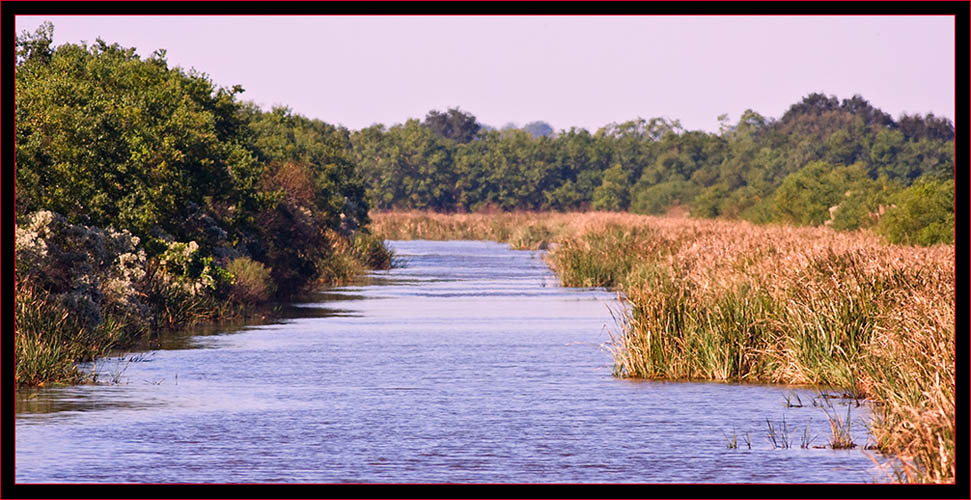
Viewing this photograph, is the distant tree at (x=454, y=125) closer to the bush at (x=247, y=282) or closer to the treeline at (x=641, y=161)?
the treeline at (x=641, y=161)

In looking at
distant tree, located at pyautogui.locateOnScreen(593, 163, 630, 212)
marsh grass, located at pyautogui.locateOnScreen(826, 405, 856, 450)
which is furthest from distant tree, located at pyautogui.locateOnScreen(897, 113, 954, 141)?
marsh grass, located at pyautogui.locateOnScreen(826, 405, 856, 450)

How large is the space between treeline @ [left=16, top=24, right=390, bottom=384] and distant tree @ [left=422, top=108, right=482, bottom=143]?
129889 millimetres

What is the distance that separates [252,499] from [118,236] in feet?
77.1

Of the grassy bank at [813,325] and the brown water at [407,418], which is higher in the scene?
the grassy bank at [813,325]

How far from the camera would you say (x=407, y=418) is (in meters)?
19.3

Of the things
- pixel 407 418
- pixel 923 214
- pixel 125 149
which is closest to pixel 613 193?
pixel 923 214

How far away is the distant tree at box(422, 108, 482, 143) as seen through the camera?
589ft

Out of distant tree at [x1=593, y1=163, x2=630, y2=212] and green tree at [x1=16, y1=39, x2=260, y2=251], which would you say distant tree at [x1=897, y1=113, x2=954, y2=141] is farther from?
green tree at [x1=16, y1=39, x2=260, y2=251]

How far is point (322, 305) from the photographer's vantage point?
137 ft

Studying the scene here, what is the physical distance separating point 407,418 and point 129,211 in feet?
49.8

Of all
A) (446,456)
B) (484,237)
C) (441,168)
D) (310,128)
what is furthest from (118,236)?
(441,168)

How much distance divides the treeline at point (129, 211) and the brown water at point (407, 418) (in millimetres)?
1363

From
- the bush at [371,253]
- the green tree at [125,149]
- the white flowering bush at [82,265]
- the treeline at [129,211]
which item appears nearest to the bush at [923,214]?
the treeline at [129,211]

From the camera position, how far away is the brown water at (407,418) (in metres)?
15.2
